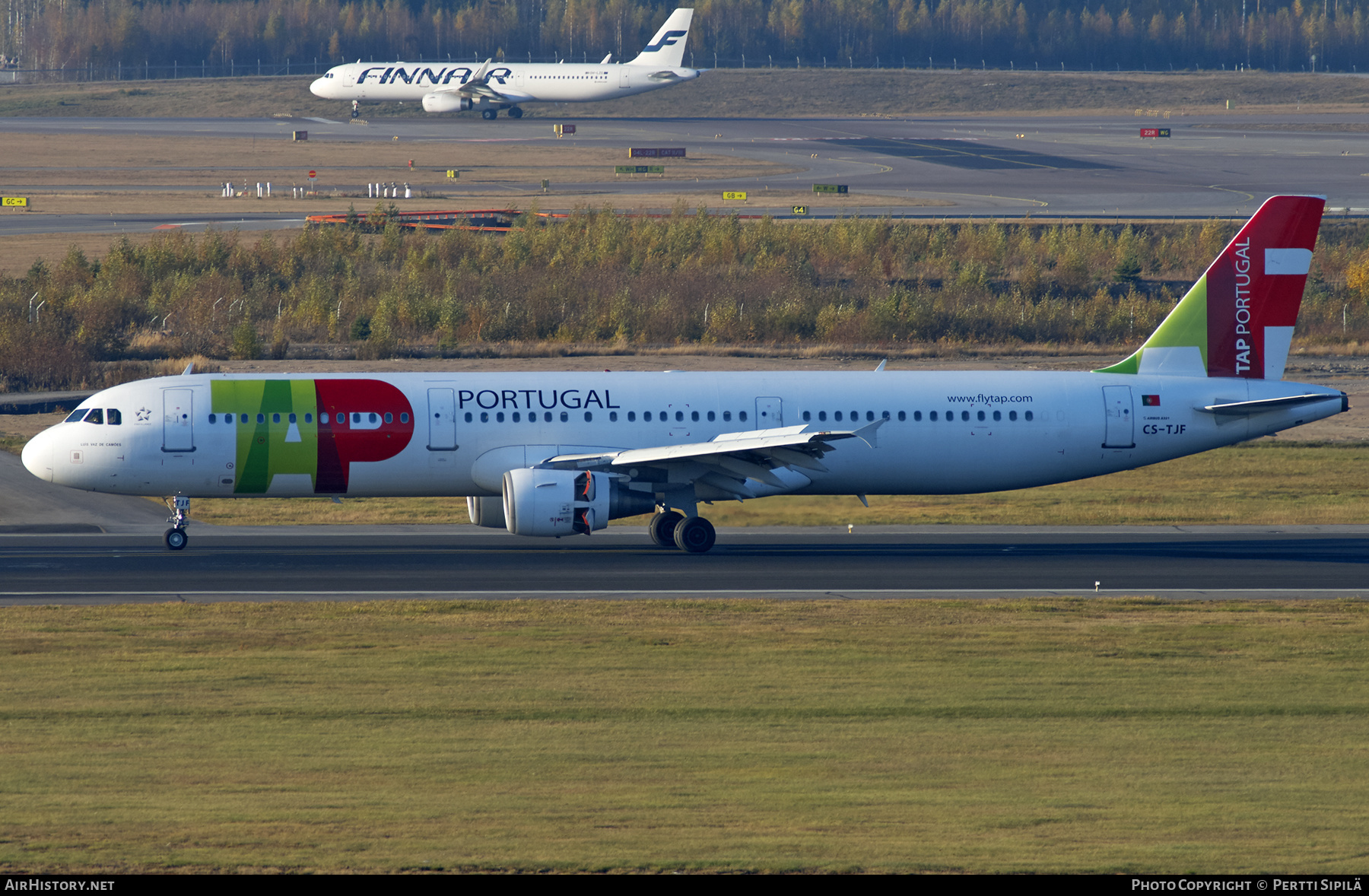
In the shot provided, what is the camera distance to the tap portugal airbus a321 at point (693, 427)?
36469 mm

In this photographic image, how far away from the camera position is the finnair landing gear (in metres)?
37.3

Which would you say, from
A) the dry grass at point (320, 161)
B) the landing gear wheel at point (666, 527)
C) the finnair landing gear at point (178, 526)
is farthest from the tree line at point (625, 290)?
the dry grass at point (320, 161)

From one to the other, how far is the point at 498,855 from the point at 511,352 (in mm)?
52224

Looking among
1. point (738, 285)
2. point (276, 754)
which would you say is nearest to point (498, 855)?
point (276, 754)

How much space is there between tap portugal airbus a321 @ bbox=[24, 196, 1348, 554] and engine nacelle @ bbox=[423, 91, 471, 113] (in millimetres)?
130818

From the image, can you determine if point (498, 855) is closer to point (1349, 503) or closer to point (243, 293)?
point (1349, 503)

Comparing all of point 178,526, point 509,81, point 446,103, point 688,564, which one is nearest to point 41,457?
point 178,526

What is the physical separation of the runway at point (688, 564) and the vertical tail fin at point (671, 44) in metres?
135

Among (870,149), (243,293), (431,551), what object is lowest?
(431,551)

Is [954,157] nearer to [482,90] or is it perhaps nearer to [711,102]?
[482,90]

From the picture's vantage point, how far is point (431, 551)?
37.9m

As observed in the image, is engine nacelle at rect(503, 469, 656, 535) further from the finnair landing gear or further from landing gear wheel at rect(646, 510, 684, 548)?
the finnair landing gear

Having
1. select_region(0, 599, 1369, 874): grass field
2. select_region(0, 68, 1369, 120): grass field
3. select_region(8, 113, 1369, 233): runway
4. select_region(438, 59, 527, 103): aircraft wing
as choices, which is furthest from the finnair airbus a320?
select_region(0, 599, 1369, 874): grass field

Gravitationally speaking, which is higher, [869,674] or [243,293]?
[243,293]
